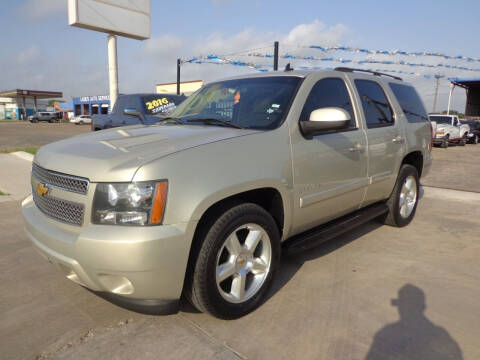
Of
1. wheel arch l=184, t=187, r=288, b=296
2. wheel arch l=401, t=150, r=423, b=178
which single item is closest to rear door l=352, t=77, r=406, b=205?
wheel arch l=401, t=150, r=423, b=178

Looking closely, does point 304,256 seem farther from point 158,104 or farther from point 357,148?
point 158,104

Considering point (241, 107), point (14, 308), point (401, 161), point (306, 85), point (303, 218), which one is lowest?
point (14, 308)

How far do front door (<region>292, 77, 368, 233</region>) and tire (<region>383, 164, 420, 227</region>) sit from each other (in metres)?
Result: 0.92

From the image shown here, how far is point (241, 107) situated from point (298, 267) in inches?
61.4

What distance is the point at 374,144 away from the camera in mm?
3682

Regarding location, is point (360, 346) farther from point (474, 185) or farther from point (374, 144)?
point (474, 185)

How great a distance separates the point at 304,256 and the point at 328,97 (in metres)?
1.57

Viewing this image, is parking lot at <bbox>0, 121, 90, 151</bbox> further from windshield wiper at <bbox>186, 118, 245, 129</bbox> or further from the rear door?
the rear door

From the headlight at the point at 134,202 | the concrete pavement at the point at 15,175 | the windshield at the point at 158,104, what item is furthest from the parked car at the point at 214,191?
the windshield at the point at 158,104

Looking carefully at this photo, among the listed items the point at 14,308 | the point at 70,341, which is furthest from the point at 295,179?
the point at 14,308

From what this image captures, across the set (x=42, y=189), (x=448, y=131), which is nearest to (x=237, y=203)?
(x=42, y=189)

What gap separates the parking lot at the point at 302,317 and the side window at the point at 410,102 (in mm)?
1684

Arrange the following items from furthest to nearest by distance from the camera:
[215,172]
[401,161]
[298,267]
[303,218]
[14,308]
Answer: [401,161] → [298,267] → [303,218] → [14,308] → [215,172]

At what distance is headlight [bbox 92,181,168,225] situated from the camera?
2.05 metres
